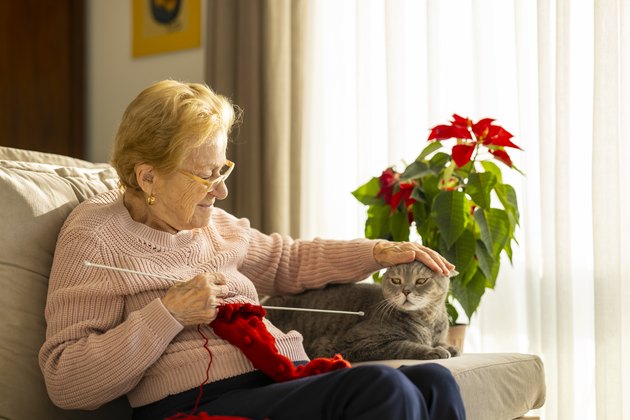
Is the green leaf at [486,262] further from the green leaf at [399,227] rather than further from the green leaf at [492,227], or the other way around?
the green leaf at [399,227]

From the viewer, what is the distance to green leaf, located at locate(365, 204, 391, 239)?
218 centimetres

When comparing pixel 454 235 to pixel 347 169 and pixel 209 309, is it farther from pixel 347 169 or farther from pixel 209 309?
pixel 347 169

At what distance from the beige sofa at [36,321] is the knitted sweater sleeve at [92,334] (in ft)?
0.27

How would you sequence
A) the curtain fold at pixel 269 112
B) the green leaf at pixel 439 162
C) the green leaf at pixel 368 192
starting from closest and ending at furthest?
the green leaf at pixel 439 162 → the green leaf at pixel 368 192 → the curtain fold at pixel 269 112

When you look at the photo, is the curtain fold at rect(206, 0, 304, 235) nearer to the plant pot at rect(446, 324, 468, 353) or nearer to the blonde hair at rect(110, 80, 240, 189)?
the plant pot at rect(446, 324, 468, 353)

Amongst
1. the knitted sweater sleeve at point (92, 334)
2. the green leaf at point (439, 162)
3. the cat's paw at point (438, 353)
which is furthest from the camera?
the green leaf at point (439, 162)

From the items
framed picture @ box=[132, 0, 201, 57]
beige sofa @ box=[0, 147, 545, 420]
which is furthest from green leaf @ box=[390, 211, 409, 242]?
framed picture @ box=[132, 0, 201, 57]

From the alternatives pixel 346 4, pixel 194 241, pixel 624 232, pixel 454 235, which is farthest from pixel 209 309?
pixel 346 4

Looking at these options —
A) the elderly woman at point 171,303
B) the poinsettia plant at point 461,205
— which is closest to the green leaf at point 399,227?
the poinsettia plant at point 461,205

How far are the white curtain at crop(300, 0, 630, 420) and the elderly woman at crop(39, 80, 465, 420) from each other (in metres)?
0.83

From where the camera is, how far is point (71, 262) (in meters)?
1.49

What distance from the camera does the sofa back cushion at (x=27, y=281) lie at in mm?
1502

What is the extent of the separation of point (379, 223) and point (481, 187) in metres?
0.33

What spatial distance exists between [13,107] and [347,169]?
156cm
